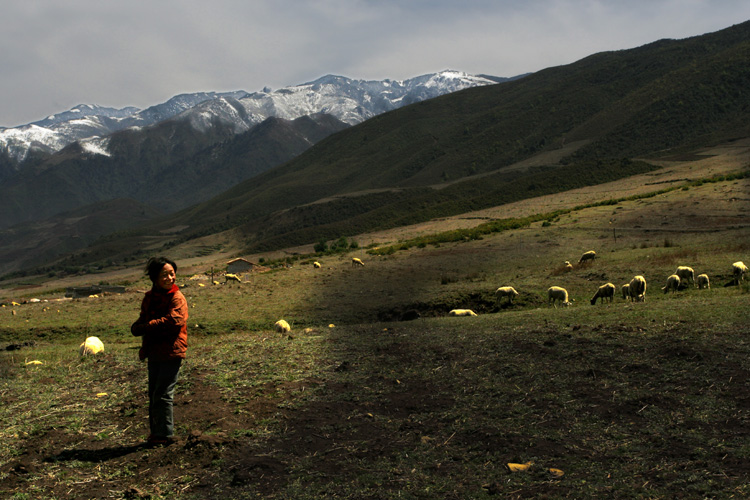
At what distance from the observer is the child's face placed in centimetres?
708

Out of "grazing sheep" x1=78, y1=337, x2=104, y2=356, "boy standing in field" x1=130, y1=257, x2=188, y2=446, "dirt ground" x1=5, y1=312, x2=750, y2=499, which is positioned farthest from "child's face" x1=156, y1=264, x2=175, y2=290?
"grazing sheep" x1=78, y1=337, x2=104, y2=356

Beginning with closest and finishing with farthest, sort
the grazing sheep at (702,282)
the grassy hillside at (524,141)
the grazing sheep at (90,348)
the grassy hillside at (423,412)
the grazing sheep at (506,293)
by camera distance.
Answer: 1. the grassy hillside at (423,412)
2. the grazing sheep at (90,348)
3. the grazing sheep at (702,282)
4. the grazing sheep at (506,293)
5. the grassy hillside at (524,141)

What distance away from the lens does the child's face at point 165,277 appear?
7.08 m

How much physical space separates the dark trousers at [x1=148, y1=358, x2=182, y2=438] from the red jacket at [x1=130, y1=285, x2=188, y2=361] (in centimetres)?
11

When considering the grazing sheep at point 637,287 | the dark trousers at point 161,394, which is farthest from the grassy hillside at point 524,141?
the dark trousers at point 161,394

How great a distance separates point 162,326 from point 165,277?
60cm

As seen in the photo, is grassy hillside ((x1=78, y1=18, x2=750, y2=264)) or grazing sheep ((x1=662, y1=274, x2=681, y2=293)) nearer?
grazing sheep ((x1=662, y1=274, x2=681, y2=293))

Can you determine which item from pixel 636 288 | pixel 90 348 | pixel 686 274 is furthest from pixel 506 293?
pixel 90 348

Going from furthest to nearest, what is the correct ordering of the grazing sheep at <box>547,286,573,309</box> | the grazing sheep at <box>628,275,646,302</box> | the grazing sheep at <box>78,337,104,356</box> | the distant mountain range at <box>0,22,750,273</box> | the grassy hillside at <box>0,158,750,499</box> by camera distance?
the distant mountain range at <box>0,22,750,273</box>
the grazing sheep at <box>547,286,573,309</box>
the grazing sheep at <box>628,275,646,302</box>
the grazing sheep at <box>78,337,104,356</box>
the grassy hillside at <box>0,158,750,499</box>

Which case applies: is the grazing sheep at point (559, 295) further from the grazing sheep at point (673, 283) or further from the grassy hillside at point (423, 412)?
the grassy hillside at point (423, 412)

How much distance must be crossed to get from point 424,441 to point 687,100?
13450cm

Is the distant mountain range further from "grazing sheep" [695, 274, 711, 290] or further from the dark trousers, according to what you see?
the dark trousers

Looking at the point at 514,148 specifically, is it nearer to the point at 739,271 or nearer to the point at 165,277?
the point at 739,271

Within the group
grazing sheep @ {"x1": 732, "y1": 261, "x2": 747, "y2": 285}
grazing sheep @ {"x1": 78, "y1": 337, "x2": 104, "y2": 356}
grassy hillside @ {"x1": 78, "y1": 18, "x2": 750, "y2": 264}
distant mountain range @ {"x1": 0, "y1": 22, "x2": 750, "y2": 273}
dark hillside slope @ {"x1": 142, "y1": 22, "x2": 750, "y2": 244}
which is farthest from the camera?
dark hillside slope @ {"x1": 142, "y1": 22, "x2": 750, "y2": 244}
